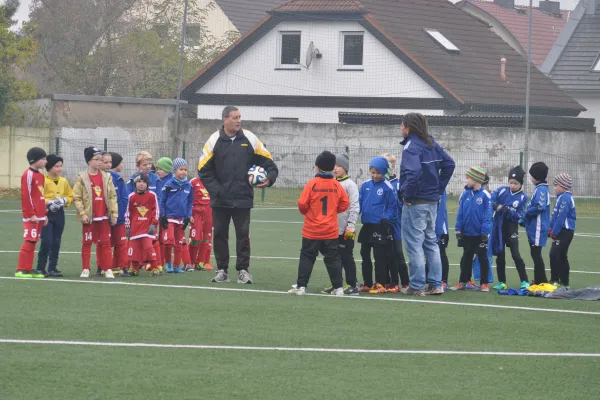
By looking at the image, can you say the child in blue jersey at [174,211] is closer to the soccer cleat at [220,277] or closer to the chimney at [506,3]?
the soccer cleat at [220,277]

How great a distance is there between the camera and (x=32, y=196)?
1271 centimetres

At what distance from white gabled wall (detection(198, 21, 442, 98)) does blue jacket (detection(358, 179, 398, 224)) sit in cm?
2843

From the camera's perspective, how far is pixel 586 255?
18.5m

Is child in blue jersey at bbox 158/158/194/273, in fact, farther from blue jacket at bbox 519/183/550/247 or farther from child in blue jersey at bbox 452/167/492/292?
blue jacket at bbox 519/183/550/247

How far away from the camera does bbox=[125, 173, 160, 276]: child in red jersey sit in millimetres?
13672

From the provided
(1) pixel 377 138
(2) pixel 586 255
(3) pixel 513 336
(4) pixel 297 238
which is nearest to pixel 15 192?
(1) pixel 377 138

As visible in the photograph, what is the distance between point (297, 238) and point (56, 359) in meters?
13.5

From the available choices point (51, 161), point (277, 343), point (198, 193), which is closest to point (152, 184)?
point (198, 193)

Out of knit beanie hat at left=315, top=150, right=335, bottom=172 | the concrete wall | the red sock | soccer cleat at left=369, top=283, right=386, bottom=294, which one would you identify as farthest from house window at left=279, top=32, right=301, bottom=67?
knit beanie hat at left=315, top=150, right=335, bottom=172

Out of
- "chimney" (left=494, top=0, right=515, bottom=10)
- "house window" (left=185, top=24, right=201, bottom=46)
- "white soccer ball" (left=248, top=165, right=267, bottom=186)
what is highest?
"chimney" (left=494, top=0, right=515, bottom=10)

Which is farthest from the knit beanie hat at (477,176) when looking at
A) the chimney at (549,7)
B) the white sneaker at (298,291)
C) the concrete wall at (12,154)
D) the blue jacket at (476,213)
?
the chimney at (549,7)

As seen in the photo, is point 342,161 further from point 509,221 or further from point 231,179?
point 509,221

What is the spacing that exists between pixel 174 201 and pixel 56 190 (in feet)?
5.31

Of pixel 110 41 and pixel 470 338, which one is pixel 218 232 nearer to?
pixel 470 338
